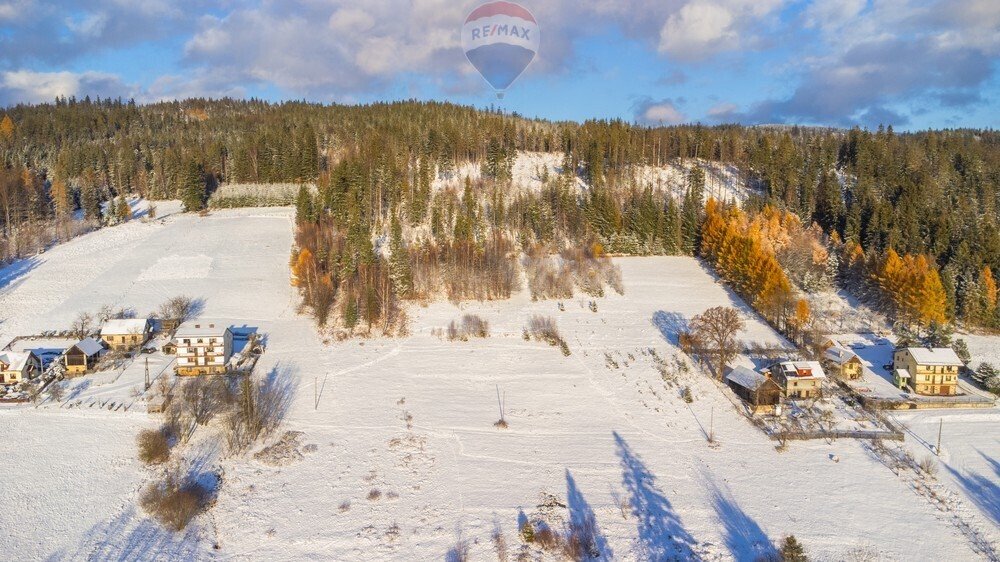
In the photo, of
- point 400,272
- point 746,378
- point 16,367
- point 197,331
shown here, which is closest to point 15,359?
point 16,367

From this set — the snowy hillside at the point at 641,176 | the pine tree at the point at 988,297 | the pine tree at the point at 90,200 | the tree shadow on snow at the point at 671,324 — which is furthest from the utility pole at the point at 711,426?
the pine tree at the point at 90,200

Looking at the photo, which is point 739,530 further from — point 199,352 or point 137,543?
point 199,352

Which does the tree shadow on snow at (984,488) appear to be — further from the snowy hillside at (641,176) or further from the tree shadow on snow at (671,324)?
the snowy hillside at (641,176)

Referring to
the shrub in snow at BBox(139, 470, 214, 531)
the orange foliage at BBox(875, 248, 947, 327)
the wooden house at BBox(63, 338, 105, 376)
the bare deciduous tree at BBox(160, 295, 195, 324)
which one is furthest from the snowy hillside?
the shrub in snow at BBox(139, 470, 214, 531)

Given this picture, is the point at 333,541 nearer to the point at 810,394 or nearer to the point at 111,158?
the point at 810,394

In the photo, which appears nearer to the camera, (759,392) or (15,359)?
(759,392)

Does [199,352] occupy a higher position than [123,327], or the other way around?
[123,327]
